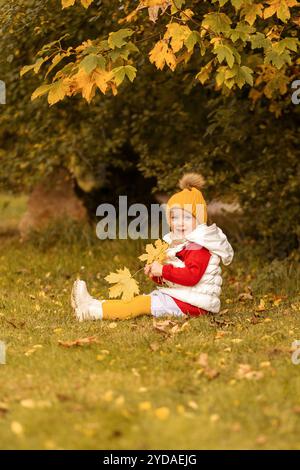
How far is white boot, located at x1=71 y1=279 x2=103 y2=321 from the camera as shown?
632 centimetres

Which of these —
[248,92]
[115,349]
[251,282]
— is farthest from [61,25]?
[115,349]

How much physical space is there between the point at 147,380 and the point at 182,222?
2.05 meters

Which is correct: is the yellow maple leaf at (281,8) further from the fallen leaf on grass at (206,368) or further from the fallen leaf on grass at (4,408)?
the fallen leaf on grass at (4,408)

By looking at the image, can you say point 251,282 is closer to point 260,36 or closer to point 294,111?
point 294,111

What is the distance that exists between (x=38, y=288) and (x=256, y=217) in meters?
2.93

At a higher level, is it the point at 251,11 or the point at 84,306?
the point at 251,11

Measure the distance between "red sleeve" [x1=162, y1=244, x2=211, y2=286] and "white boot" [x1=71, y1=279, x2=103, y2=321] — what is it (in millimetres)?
594

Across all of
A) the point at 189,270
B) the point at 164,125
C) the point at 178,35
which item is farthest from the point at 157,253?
the point at 164,125

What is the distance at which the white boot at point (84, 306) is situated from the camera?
6320mm

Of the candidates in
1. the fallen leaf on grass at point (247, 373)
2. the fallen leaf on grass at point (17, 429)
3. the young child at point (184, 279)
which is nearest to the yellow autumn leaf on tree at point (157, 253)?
the young child at point (184, 279)

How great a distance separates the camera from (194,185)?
6559mm

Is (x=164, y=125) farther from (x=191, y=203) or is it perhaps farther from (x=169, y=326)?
(x=169, y=326)

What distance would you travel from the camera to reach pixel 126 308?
6.37 meters

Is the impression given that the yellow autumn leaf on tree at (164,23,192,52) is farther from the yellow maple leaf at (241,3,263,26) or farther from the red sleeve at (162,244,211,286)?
the red sleeve at (162,244,211,286)
